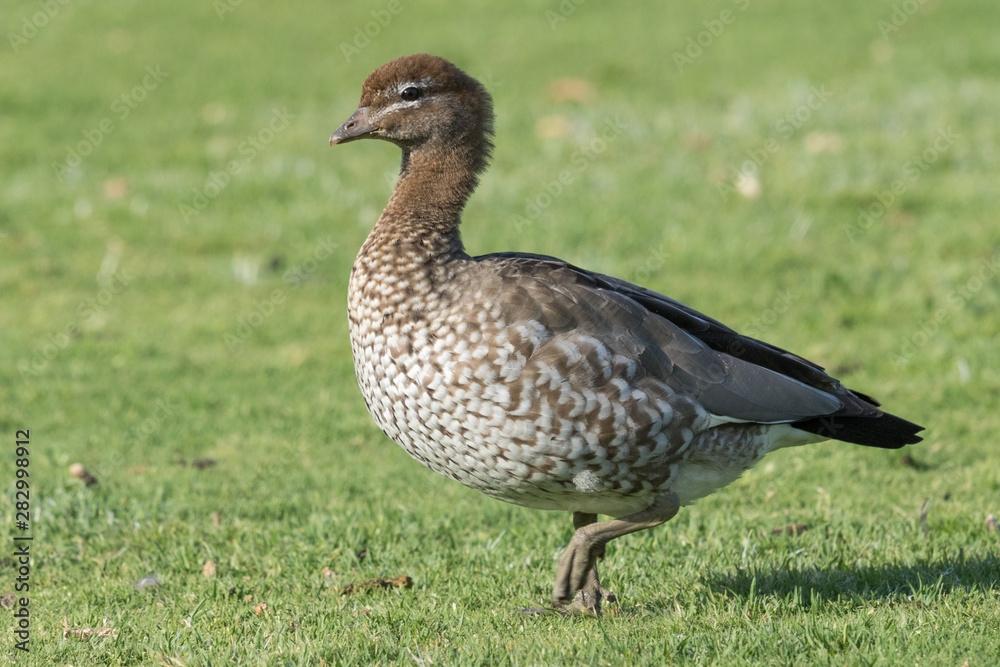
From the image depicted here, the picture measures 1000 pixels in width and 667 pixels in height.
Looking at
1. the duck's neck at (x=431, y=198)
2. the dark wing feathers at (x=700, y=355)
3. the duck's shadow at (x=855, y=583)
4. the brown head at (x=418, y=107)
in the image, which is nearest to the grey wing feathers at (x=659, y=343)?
the dark wing feathers at (x=700, y=355)

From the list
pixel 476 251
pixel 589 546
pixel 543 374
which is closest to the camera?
pixel 543 374

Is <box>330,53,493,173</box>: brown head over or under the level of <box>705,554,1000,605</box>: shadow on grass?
over

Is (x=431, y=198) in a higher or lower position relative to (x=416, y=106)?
lower

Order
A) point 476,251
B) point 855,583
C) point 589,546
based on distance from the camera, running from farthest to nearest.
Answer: point 476,251 < point 855,583 < point 589,546

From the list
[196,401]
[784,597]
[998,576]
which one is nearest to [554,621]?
[784,597]

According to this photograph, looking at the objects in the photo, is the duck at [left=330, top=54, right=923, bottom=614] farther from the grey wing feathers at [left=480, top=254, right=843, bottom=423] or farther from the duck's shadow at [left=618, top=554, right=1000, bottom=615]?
the duck's shadow at [left=618, top=554, right=1000, bottom=615]

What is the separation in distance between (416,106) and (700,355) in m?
1.58

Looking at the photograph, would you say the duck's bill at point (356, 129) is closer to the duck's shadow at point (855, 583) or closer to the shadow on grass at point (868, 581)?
the duck's shadow at point (855, 583)

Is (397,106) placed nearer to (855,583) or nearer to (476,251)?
(855,583)

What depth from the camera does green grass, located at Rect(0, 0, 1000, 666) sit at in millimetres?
4465

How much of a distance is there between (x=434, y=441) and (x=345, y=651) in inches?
32.4

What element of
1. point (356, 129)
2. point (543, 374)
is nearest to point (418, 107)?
point (356, 129)

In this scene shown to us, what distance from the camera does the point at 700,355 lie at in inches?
177

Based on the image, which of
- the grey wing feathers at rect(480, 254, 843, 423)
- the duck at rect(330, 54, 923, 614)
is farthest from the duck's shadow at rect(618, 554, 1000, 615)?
the grey wing feathers at rect(480, 254, 843, 423)
